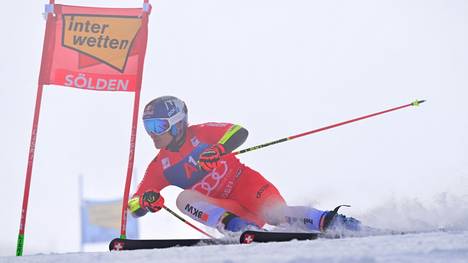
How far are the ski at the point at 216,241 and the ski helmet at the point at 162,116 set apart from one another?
1261 millimetres

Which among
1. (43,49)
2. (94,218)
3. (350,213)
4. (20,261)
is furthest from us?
(94,218)

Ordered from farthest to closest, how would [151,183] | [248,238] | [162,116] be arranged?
[151,183]
[162,116]
[248,238]

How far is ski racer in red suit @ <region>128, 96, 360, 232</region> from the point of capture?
211 inches

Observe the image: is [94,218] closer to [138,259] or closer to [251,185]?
[251,185]

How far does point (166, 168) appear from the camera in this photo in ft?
18.6

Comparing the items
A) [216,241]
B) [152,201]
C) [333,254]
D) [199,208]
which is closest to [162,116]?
[152,201]

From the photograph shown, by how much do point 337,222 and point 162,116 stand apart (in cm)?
163

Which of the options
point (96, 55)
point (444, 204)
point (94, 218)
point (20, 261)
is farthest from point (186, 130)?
point (94, 218)

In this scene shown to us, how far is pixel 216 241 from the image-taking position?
439cm

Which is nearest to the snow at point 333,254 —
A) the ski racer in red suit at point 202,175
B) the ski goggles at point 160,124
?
the ski racer in red suit at point 202,175

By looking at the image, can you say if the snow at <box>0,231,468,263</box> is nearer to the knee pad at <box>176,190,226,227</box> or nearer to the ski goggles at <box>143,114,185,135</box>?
the knee pad at <box>176,190,226,227</box>

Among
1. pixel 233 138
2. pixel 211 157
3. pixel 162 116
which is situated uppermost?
pixel 162 116

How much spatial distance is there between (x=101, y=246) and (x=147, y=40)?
10.8 m

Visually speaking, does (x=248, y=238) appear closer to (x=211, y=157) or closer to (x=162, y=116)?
(x=211, y=157)
